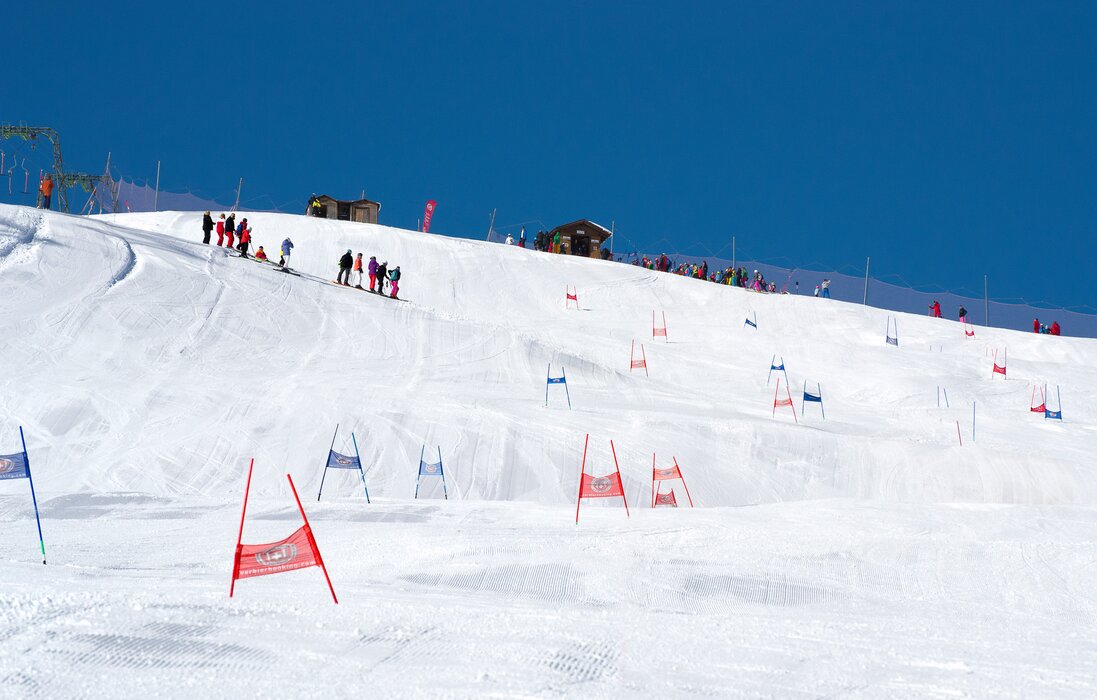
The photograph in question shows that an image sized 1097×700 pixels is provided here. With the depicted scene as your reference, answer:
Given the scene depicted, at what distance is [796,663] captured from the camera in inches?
255

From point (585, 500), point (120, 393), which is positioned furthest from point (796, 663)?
point (120, 393)

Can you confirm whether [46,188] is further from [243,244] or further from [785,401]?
[785,401]

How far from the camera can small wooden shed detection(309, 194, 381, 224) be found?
147ft

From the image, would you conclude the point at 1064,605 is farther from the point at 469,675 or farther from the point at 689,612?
the point at 469,675

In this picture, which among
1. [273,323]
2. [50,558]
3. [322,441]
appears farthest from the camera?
[273,323]

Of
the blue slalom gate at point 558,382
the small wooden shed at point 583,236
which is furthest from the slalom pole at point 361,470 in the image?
the small wooden shed at point 583,236

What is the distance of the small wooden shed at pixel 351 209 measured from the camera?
147ft

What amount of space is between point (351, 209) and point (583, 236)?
1094cm

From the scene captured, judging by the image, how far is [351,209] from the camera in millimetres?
44844

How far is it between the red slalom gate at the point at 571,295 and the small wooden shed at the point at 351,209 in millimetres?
13626

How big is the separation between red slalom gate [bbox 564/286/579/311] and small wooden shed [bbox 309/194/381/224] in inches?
536

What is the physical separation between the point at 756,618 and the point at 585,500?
A: 7.44 m

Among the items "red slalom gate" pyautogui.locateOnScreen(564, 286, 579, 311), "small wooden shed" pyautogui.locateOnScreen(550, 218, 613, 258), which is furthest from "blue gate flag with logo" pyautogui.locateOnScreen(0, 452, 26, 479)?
"small wooden shed" pyautogui.locateOnScreen(550, 218, 613, 258)

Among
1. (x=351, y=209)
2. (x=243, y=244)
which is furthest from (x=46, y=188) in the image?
(x=351, y=209)
